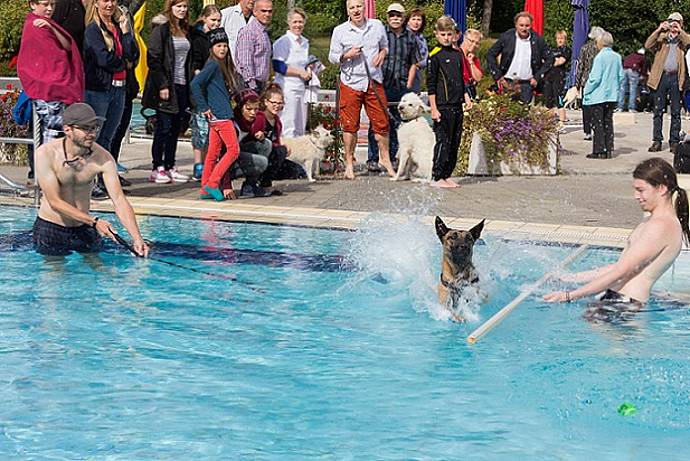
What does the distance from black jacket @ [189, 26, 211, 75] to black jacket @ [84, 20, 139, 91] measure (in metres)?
1.46

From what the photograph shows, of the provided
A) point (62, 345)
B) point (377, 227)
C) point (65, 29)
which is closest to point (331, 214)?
point (377, 227)

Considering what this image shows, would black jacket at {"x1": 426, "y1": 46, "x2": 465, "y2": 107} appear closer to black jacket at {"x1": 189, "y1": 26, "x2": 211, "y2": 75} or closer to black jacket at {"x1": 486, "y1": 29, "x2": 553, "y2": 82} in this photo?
black jacket at {"x1": 189, "y1": 26, "x2": 211, "y2": 75}

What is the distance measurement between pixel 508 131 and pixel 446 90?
5.98 ft

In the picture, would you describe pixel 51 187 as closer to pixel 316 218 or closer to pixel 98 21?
pixel 316 218

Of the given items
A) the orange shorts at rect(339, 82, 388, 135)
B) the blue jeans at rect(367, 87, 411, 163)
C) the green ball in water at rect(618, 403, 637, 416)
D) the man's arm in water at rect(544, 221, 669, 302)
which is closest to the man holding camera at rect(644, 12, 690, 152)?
the blue jeans at rect(367, 87, 411, 163)

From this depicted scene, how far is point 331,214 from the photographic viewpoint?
36.1 ft

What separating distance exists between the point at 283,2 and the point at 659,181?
3014 cm

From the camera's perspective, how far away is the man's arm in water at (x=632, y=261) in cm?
721

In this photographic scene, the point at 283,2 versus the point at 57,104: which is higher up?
the point at 283,2

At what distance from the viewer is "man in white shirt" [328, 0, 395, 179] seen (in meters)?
13.5

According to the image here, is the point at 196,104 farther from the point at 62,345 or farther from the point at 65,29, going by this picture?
the point at 62,345

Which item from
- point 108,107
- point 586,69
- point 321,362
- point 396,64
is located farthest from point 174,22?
point 586,69

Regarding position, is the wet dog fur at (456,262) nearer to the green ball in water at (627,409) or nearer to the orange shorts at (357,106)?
the green ball in water at (627,409)

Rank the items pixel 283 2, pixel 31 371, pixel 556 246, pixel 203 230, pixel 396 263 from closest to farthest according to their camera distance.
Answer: pixel 31 371 → pixel 396 263 → pixel 556 246 → pixel 203 230 → pixel 283 2
